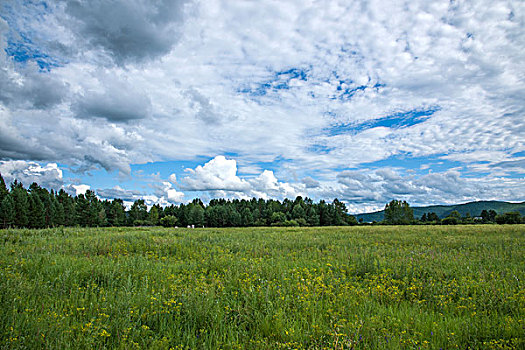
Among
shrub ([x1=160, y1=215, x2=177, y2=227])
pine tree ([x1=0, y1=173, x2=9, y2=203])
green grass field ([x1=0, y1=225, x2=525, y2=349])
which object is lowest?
shrub ([x1=160, y1=215, x2=177, y2=227])

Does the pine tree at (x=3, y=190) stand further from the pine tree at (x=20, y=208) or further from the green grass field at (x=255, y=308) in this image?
the green grass field at (x=255, y=308)

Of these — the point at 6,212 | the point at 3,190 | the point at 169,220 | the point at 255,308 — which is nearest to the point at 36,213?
the point at 6,212

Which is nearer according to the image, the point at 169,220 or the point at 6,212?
the point at 6,212

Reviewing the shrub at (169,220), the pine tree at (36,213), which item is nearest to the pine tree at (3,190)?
the pine tree at (36,213)

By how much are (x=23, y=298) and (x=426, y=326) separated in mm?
6970

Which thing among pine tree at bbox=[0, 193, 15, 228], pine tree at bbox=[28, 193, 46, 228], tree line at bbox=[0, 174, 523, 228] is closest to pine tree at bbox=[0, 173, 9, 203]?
tree line at bbox=[0, 174, 523, 228]

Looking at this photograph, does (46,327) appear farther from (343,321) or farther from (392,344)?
(392,344)

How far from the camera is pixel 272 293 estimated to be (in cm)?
548

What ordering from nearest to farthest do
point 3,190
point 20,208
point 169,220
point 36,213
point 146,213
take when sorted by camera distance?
point 20,208, point 36,213, point 3,190, point 169,220, point 146,213

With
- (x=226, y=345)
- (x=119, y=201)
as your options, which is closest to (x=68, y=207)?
(x=119, y=201)

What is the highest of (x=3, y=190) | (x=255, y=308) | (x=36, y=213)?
(x=3, y=190)

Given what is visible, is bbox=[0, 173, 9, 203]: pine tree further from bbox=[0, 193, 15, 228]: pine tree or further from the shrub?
the shrub

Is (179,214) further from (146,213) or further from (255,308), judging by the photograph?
(255,308)

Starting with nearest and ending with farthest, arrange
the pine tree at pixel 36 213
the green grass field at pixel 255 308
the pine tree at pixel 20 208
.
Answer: the green grass field at pixel 255 308
the pine tree at pixel 20 208
the pine tree at pixel 36 213
